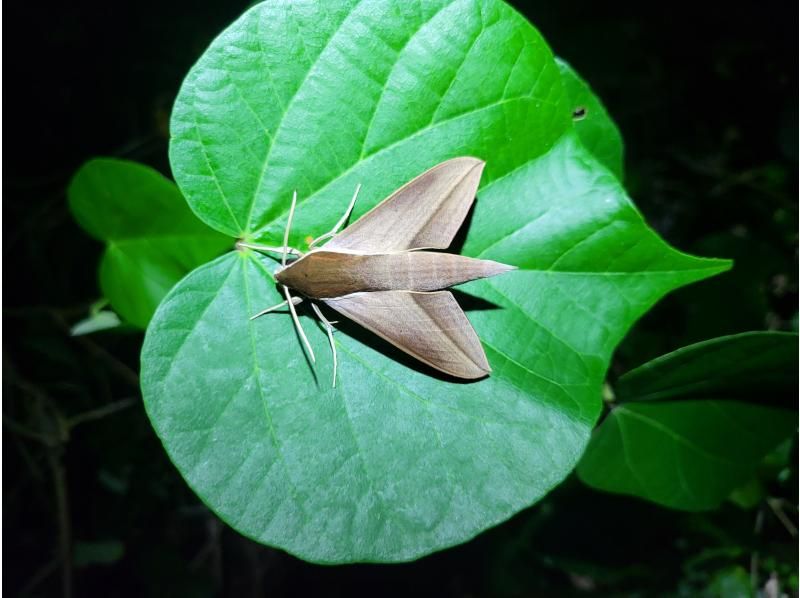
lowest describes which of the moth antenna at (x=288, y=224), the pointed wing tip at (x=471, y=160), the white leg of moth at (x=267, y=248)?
the white leg of moth at (x=267, y=248)

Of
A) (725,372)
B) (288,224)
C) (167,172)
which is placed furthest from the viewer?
(167,172)

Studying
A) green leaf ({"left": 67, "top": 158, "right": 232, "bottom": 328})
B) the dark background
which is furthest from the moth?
the dark background

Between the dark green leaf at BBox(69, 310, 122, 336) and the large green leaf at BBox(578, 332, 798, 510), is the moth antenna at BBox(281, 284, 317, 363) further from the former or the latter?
the large green leaf at BBox(578, 332, 798, 510)

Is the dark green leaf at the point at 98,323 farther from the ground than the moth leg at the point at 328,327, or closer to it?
closer to it

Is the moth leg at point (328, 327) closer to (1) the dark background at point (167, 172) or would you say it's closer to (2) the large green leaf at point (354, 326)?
(2) the large green leaf at point (354, 326)

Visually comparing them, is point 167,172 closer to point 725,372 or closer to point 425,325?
point 425,325

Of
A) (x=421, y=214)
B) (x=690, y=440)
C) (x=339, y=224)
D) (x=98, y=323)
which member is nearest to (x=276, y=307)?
(x=339, y=224)

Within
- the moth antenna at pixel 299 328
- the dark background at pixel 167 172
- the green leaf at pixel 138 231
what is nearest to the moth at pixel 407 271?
the moth antenna at pixel 299 328
